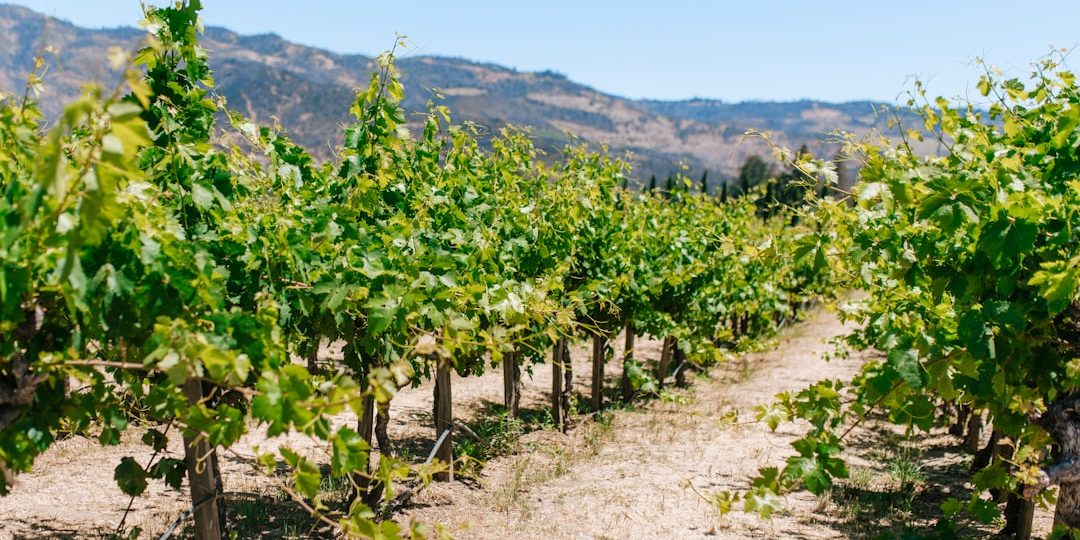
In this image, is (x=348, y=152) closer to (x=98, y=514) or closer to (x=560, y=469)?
(x=98, y=514)

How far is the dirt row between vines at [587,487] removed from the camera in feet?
16.3

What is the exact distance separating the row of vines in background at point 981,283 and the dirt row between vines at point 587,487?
83cm

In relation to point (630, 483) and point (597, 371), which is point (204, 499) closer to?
point (630, 483)

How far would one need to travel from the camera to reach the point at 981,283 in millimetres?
3045

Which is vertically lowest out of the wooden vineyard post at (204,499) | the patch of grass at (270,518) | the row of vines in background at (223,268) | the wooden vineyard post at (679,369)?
the wooden vineyard post at (679,369)

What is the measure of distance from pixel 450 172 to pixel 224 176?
91.5 inches

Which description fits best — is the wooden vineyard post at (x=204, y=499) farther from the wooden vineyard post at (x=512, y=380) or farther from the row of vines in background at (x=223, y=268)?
the wooden vineyard post at (x=512, y=380)

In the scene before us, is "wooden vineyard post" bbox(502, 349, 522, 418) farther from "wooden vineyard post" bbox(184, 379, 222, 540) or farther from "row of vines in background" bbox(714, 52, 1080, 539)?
"row of vines in background" bbox(714, 52, 1080, 539)

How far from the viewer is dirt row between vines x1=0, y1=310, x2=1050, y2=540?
497 centimetres

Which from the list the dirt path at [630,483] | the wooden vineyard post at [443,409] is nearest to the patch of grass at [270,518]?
the dirt path at [630,483]

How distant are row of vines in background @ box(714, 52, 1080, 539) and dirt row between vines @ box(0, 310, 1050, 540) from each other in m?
0.83

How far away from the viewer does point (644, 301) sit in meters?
8.52

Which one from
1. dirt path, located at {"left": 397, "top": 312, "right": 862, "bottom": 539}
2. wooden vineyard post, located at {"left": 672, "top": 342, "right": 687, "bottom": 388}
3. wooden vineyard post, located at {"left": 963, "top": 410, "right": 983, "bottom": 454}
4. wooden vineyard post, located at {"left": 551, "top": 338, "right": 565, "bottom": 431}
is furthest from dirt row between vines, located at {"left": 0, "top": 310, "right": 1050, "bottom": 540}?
wooden vineyard post, located at {"left": 672, "top": 342, "right": 687, "bottom": 388}

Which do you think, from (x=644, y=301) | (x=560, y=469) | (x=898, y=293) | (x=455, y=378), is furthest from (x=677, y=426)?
(x=898, y=293)
